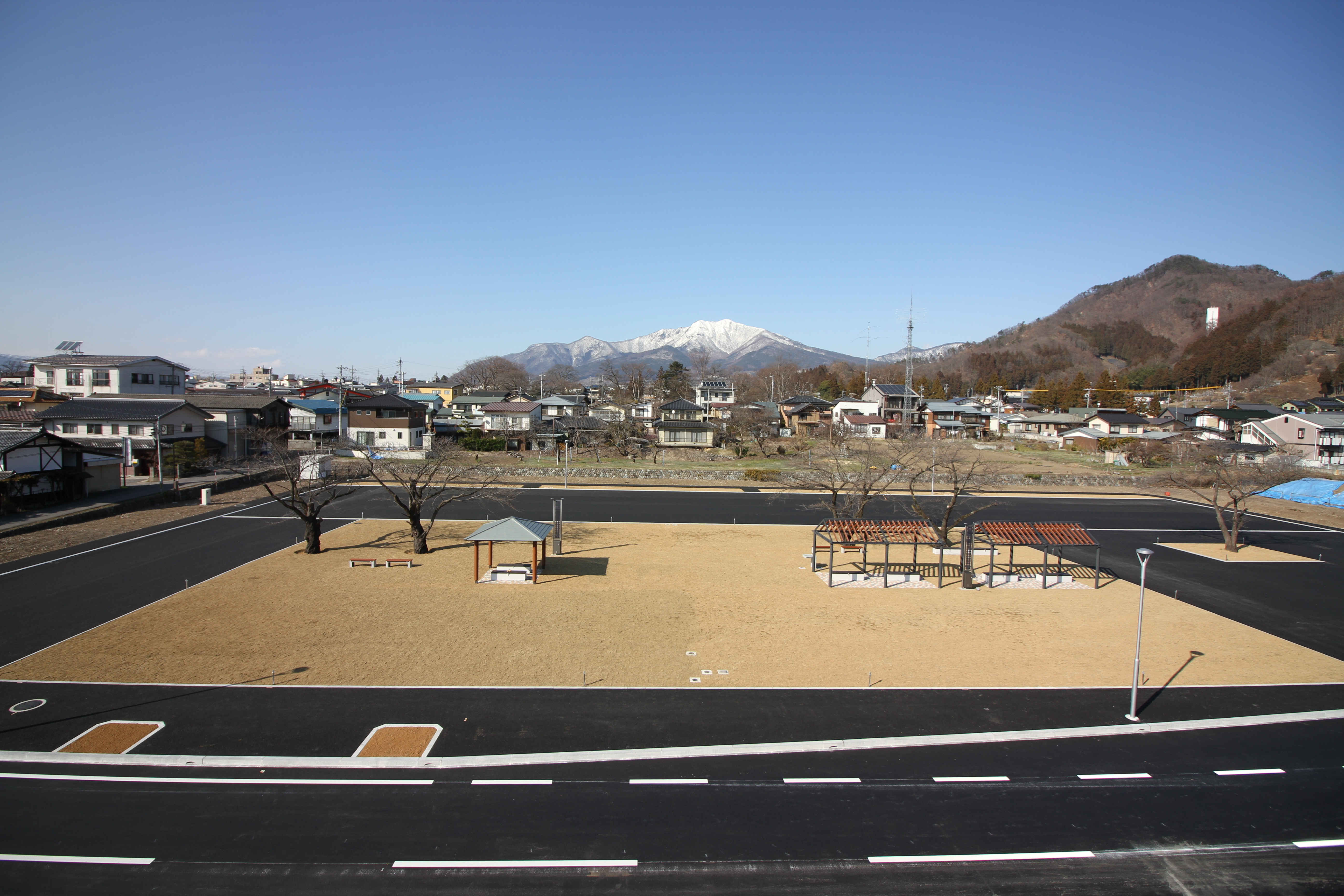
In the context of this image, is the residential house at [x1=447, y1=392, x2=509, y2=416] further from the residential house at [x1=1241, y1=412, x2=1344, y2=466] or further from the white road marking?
the residential house at [x1=1241, y1=412, x2=1344, y2=466]

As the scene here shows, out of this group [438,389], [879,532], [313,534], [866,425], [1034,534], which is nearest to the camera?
[879,532]

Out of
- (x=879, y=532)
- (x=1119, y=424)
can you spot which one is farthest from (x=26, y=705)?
(x=1119, y=424)

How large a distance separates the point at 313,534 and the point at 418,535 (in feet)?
11.0

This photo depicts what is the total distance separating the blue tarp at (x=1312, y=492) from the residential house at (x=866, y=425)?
31129mm

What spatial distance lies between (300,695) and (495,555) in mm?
10077

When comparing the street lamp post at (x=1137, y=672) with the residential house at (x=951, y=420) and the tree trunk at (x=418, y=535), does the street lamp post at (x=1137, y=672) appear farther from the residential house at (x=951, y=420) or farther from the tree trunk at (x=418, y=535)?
the residential house at (x=951, y=420)

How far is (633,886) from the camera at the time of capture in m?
7.20

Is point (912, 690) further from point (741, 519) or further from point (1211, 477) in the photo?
point (1211, 477)

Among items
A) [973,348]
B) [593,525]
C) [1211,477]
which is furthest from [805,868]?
[973,348]

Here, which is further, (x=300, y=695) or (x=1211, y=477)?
(x=1211, y=477)

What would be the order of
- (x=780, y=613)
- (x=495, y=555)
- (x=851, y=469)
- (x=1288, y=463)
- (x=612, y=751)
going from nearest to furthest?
1. (x=612, y=751)
2. (x=780, y=613)
3. (x=495, y=555)
4. (x=851, y=469)
5. (x=1288, y=463)

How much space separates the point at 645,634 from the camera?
1476cm

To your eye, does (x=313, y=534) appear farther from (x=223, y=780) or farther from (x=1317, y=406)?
(x=1317, y=406)

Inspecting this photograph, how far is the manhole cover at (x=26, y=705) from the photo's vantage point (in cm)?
1071
